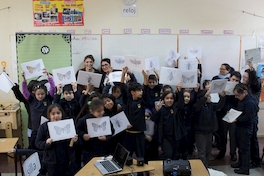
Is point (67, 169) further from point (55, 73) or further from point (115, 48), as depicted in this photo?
point (115, 48)

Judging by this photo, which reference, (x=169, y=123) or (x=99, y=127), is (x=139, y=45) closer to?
(x=169, y=123)

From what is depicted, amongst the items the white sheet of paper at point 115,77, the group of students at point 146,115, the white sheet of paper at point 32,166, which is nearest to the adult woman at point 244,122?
the group of students at point 146,115

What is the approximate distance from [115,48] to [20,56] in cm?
159

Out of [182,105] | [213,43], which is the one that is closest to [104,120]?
[182,105]

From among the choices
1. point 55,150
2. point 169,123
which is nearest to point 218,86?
point 169,123

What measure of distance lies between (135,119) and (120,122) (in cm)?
28

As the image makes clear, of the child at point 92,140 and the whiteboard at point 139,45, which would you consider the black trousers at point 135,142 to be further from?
the whiteboard at point 139,45

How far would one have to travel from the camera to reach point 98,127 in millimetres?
3057

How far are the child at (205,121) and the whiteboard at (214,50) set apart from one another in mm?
1391

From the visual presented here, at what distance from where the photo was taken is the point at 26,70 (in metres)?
3.89

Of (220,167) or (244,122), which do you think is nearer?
(244,122)

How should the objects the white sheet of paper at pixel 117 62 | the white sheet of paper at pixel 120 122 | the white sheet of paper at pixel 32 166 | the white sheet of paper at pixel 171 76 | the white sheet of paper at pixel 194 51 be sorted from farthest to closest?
1. the white sheet of paper at pixel 194 51
2. the white sheet of paper at pixel 117 62
3. the white sheet of paper at pixel 171 76
4. the white sheet of paper at pixel 120 122
5. the white sheet of paper at pixel 32 166

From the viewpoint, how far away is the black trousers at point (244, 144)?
12.4 feet

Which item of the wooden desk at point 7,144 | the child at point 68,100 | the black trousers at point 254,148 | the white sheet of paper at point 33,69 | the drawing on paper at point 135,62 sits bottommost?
the black trousers at point 254,148
